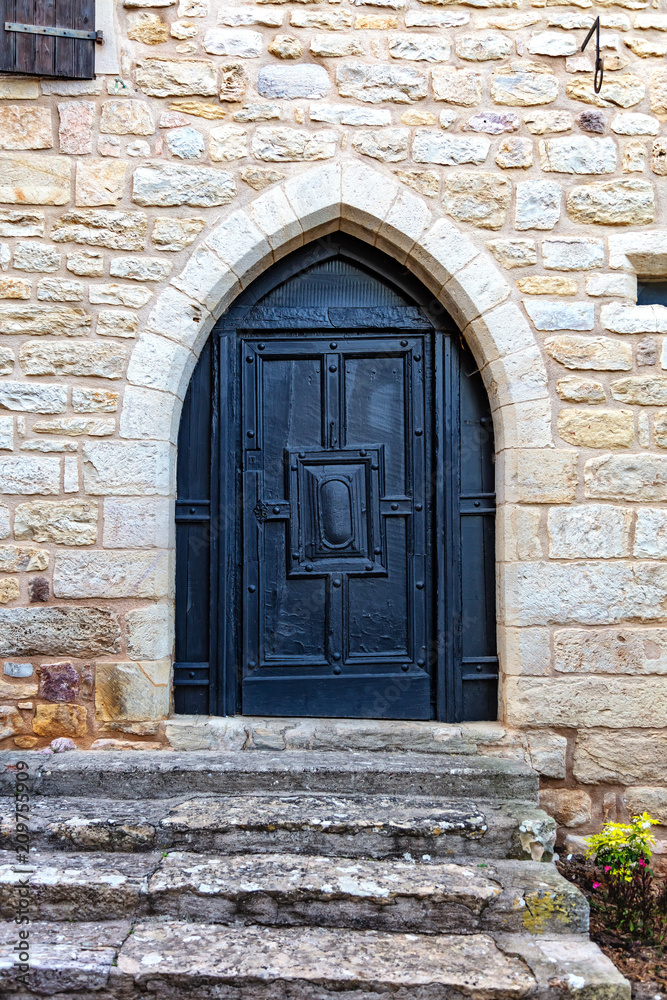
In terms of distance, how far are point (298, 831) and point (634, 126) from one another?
3.32 m

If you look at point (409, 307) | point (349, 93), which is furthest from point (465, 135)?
point (409, 307)

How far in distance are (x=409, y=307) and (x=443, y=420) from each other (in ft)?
1.88

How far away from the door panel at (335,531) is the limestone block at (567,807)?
26.2 inches

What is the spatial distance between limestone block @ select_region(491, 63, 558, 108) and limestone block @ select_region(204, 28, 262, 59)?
1.09m

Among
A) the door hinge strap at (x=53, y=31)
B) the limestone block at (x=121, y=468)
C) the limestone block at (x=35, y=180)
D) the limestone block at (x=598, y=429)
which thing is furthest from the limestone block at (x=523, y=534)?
the door hinge strap at (x=53, y=31)

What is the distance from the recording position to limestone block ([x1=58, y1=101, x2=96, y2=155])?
322 centimetres

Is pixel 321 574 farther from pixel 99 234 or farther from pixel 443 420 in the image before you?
pixel 99 234

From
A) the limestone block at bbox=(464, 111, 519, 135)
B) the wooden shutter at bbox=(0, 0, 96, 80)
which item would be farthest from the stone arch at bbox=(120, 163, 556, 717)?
the wooden shutter at bbox=(0, 0, 96, 80)

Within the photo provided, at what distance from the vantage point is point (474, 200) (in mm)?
3252

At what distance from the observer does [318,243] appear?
3469mm

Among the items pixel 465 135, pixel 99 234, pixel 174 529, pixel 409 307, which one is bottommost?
pixel 174 529

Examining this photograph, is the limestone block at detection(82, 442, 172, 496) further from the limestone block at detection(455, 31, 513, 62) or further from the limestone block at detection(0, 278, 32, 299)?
the limestone block at detection(455, 31, 513, 62)

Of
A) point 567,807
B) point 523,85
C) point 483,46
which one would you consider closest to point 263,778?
point 567,807

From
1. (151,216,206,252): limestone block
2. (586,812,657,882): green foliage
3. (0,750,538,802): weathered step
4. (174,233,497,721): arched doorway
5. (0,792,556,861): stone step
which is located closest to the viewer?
(0,792,556,861): stone step
